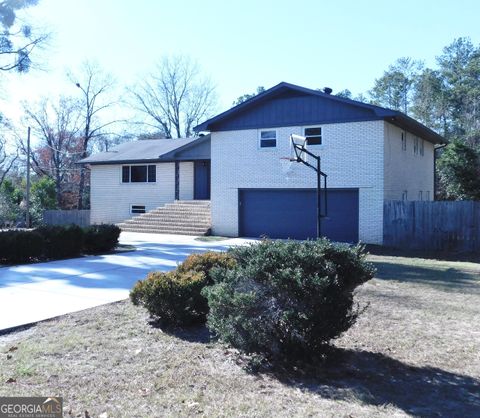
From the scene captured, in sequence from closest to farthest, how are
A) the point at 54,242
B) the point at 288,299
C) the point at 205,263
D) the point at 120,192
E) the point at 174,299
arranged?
the point at 288,299 < the point at 174,299 < the point at 205,263 < the point at 54,242 < the point at 120,192

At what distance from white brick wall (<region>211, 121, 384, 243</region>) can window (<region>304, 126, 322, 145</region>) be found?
18 centimetres

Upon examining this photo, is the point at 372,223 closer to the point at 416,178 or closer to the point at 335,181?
the point at 335,181

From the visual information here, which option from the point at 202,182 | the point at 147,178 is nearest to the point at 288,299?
the point at 202,182

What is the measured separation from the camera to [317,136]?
19.2 meters

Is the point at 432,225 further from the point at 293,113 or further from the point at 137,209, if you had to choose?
the point at 137,209

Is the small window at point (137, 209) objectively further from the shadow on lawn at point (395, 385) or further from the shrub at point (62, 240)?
the shadow on lawn at point (395, 385)

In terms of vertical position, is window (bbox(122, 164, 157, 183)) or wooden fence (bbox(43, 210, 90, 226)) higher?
window (bbox(122, 164, 157, 183))

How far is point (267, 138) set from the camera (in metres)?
20.4

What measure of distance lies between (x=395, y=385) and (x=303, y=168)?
15.5m

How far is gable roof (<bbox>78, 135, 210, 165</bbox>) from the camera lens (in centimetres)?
2561

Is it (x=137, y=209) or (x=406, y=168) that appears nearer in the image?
(x=406, y=168)

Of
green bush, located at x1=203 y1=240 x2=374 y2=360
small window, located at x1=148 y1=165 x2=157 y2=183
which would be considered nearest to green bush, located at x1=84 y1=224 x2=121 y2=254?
green bush, located at x1=203 y1=240 x2=374 y2=360

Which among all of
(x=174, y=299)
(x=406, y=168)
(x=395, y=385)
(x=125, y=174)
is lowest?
(x=395, y=385)

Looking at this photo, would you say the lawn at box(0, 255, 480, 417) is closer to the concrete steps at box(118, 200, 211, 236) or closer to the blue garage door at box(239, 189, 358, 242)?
the blue garage door at box(239, 189, 358, 242)
